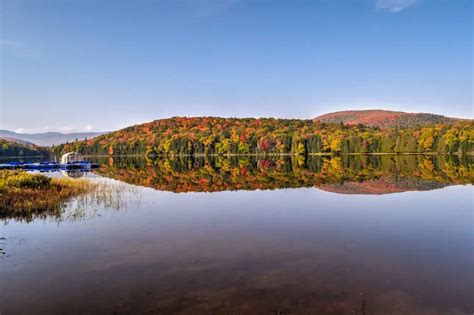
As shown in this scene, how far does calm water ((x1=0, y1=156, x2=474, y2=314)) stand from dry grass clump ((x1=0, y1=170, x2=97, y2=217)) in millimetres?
1920

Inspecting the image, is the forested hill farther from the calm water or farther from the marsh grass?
the marsh grass

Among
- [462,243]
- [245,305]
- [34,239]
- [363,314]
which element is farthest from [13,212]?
[462,243]

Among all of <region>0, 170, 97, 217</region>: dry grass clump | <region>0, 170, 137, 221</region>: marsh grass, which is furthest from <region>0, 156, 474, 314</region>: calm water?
<region>0, 170, 97, 217</region>: dry grass clump

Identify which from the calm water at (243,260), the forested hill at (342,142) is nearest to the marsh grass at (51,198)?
the calm water at (243,260)

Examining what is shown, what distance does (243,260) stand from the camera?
44.8 ft

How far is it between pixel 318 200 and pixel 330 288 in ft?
61.1

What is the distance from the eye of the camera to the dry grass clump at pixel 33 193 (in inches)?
→ 949

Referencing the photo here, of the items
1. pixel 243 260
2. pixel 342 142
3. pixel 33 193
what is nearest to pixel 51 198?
pixel 33 193

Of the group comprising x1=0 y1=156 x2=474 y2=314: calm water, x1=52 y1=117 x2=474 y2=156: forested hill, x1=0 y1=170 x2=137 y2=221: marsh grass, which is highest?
x1=52 y1=117 x2=474 y2=156: forested hill

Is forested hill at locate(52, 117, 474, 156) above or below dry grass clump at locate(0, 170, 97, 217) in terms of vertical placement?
above

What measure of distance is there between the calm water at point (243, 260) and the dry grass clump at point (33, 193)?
6.30 ft

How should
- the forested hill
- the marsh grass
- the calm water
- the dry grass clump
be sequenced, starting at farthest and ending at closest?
1. the forested hill
2. the dry grass clump
3. the marsh grass
4. the calm water

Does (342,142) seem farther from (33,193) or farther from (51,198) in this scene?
(33,193)

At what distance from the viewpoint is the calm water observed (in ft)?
32.7
